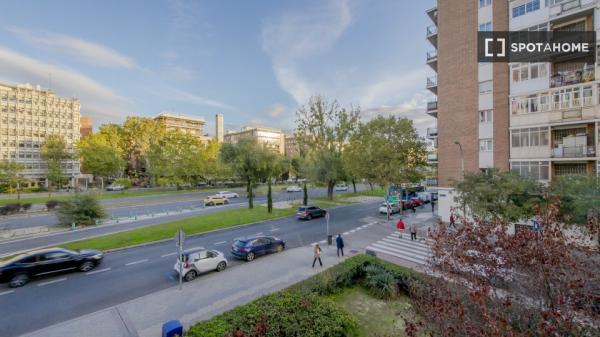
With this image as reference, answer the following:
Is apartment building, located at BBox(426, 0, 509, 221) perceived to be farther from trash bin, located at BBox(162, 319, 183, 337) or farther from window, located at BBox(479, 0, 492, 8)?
trash bin, located at BBox(162, 319, 183, 337)

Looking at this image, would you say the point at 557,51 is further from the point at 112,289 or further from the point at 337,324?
the point at 112,289

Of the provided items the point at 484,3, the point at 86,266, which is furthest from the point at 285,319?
the point at 484,3

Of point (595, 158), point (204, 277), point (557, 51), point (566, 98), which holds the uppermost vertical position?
point (557, 51)

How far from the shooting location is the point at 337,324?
7.70m

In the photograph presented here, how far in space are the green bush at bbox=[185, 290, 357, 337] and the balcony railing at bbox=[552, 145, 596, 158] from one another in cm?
2119

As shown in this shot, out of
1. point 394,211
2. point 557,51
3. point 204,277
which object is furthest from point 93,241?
point 557,51

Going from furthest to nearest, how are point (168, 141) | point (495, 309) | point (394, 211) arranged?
point (168, 141)
point (394, 211)
point (495, 309)

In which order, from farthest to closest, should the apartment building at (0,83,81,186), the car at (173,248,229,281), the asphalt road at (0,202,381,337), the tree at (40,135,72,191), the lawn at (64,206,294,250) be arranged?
the apartment building at (0,83,81,186), the tree at (40,135,72,191), the lawn at (64,206,294,250), the car at (173,248,229,281), the asphalt road at (0,202,381,337)

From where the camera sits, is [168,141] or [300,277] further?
[168,141]

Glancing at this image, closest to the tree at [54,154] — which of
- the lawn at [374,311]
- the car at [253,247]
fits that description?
the car at [253,247]

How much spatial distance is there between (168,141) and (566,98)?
6381cm

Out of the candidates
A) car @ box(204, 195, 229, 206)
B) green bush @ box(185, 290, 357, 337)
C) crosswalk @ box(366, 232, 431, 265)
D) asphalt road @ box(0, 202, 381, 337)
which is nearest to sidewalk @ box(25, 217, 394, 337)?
asphalt road @ box(0, 202, 381, 337)

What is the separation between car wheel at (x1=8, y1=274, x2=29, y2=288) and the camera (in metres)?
11.9

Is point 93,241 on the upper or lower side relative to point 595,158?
lower
